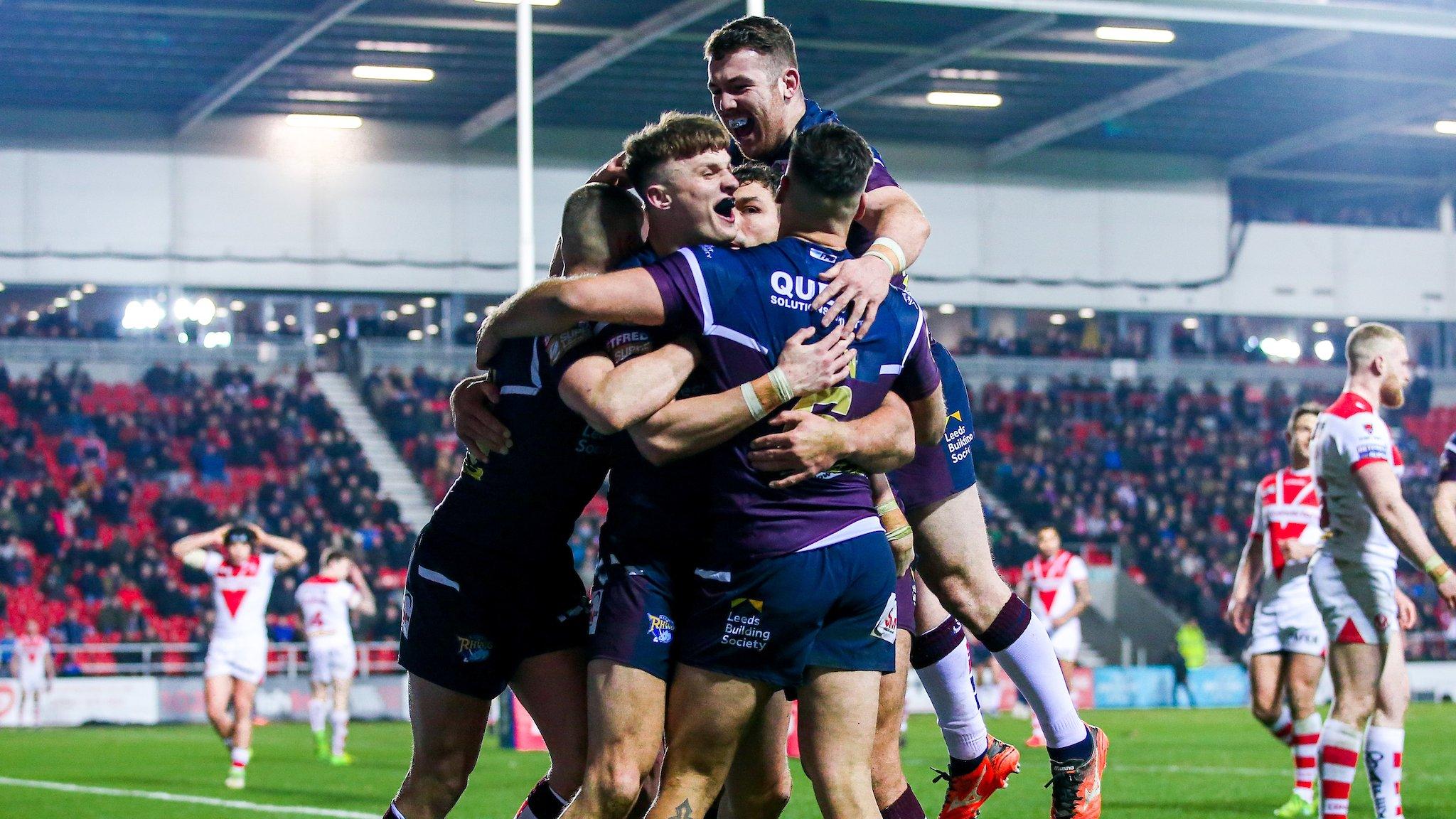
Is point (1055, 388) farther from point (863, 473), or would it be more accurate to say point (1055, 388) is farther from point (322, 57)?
point (863, 473)

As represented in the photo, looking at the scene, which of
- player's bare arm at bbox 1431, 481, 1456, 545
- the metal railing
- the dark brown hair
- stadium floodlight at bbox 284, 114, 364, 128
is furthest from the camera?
stadium floodlight at bbox 284, 114, 364, 128

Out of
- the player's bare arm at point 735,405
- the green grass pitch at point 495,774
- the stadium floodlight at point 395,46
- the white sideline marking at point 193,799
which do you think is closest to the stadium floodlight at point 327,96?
the stadium floodlight at point 395,46

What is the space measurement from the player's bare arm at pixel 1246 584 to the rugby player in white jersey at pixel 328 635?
9421 millimetres

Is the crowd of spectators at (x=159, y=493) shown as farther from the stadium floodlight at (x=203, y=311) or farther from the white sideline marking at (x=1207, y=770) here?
the white sideline marking at (x=1207, y=770)

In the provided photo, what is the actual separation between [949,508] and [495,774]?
32.0 ft

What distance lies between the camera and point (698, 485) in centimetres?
507

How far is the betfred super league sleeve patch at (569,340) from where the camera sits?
4.97 meters

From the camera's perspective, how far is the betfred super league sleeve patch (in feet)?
Answer: 16.3

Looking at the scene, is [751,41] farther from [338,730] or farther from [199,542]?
[338,730]

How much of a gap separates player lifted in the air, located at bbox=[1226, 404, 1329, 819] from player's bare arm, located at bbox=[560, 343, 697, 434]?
7.11 metres

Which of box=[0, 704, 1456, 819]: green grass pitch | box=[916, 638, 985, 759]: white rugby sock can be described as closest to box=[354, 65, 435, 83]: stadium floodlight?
box=[0, 704, 1456, 819]: green grass pitch

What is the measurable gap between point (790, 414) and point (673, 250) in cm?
66

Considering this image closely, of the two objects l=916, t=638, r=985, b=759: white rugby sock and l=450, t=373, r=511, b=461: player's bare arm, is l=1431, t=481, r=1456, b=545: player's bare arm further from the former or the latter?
l=450, t=373, r=511, b=461: player's bare arm

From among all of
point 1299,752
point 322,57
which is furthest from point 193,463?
point 1299,752
